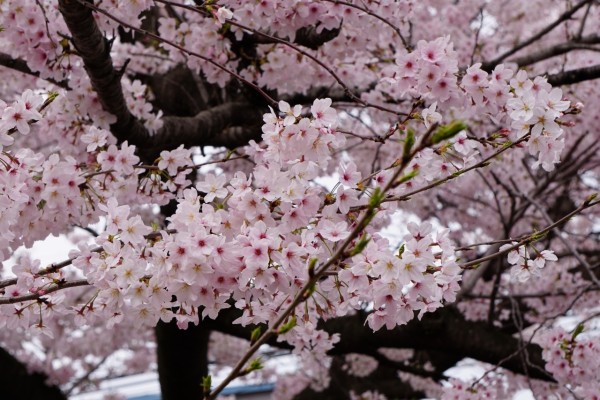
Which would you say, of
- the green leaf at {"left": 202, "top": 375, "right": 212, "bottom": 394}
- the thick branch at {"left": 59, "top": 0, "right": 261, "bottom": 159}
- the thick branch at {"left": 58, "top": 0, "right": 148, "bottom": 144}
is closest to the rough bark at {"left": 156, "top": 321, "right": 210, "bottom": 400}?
the thick branch at {"left": 59, "top": 0, "right": 261, "bottom": 159}

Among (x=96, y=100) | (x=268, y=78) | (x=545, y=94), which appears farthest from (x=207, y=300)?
(x=268, y=78)

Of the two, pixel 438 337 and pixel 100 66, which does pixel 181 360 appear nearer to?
pixel 438 337

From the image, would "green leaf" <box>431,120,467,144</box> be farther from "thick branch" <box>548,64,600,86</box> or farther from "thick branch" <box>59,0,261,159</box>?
"thick branch" <box>548,64,600,86</box>

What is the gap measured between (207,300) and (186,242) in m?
0.26

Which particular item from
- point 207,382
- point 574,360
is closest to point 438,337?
point 574,360

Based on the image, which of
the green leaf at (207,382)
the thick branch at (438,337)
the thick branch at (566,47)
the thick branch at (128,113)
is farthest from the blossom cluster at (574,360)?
the green leaf at (207,382)

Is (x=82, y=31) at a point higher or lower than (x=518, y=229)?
lower

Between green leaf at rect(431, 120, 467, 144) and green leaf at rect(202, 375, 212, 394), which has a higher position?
green leaf at rect(431, 120, 467, 144)

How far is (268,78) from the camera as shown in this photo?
3.72 meters

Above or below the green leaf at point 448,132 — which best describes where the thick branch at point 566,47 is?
above

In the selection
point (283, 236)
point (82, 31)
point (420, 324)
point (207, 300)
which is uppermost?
point (82, 31)

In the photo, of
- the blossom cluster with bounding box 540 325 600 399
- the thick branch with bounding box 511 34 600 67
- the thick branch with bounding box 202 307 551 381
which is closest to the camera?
the blossom cluster with bounding box 540 325 600 399

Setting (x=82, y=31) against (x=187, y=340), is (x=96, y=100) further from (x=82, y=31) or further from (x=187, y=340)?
(x=187, y=340)

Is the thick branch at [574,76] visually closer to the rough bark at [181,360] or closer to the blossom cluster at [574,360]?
the blossom cluster at [574,360]
